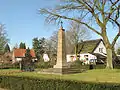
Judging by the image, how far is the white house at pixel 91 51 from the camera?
59.6m

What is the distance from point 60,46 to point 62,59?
5.09ft

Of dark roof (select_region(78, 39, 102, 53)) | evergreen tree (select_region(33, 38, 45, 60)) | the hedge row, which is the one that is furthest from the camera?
evergreen tree (select_region(33, 38, 45, 60))

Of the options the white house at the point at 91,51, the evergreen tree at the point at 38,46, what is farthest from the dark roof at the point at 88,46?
the evergreen tree at the point at 38,46

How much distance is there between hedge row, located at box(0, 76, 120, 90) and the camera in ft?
30.2

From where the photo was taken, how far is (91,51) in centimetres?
6056

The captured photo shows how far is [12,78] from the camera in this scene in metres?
14.8

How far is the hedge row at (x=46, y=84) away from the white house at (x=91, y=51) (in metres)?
44.4

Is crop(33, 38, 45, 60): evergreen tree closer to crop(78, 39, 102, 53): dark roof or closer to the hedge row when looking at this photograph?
crop(78, 39, 102, 53): dark roof

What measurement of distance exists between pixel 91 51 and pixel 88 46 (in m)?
3.29

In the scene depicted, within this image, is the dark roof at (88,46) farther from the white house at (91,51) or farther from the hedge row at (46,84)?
the hedge row at (46,84)

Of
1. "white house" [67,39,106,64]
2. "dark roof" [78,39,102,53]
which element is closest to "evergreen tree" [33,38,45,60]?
"white house" [67,39,106,64]

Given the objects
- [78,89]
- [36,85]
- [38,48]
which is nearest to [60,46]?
[36,85]

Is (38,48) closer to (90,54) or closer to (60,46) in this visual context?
(90,54)

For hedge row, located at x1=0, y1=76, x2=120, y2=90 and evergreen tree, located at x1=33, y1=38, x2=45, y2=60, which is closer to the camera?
hedge row, located at x1=0, y1=76, x2=120, y2=90
